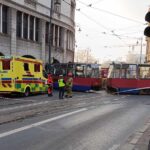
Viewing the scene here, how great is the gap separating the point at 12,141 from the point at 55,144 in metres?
1.08

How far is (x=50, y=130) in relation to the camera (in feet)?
35.5

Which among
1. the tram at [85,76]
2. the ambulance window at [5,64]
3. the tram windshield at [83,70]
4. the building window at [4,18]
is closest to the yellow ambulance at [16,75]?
the ambulance window at [5,64]

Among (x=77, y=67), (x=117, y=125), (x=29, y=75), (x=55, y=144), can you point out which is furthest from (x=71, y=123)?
(x=77, y=67)

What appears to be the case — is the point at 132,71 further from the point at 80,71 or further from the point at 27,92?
the point at 27,92

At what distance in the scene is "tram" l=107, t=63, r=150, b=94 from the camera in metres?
31.2

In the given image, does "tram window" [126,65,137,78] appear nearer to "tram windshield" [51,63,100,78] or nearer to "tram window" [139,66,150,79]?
"tram window" [139,66,150,79]

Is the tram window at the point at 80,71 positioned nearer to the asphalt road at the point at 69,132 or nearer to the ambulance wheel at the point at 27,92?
the ambulance wheel at the point at 27,92

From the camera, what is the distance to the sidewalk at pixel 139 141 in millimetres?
8625

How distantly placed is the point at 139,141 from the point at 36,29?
35244mm

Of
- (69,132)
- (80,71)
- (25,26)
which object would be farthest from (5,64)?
(25,26)

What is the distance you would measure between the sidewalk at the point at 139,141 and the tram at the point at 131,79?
1994 centimetres

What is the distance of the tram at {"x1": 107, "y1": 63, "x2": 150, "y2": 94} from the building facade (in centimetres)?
990

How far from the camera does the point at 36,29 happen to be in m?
43.3

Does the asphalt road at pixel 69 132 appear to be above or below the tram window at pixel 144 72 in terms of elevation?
below
